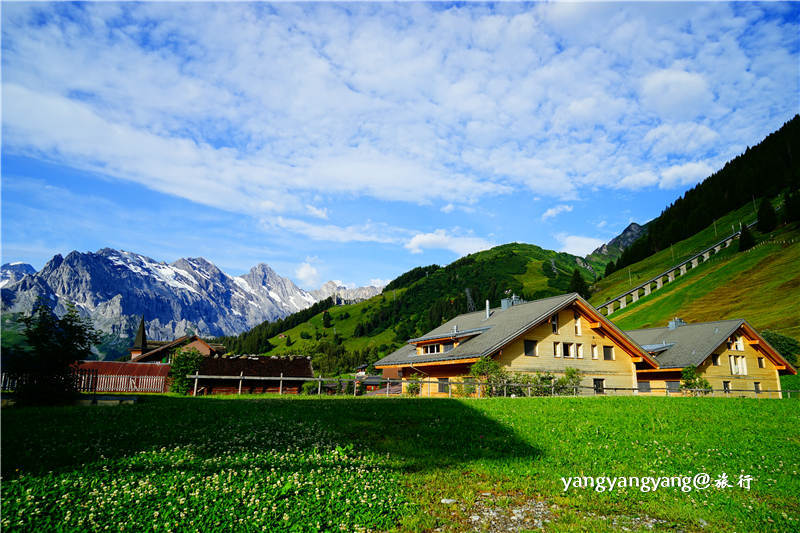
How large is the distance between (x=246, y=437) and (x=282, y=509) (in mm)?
5390

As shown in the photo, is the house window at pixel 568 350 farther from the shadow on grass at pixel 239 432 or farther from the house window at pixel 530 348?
the shadow on grass at pixel 239 432

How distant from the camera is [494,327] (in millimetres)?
43406

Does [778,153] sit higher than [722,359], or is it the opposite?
[778,153]

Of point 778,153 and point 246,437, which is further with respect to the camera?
point 778,153

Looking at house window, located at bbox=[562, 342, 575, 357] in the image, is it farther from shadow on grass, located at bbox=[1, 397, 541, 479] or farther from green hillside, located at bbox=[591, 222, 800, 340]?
green hillside, located at bbox=[591, 222, 800, 340]

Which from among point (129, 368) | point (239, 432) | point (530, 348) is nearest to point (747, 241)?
point (530, 348)

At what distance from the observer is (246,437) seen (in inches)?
514

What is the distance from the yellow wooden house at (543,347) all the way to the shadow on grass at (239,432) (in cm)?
2090

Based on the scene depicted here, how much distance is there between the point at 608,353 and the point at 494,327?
12.7m

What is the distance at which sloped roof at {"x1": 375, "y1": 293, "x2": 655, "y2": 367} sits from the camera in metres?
38.8

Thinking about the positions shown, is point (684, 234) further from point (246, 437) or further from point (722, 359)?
point (246, 437)

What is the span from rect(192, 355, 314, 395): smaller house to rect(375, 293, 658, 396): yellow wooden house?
47.3ft

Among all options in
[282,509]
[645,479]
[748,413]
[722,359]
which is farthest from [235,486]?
[722,359]

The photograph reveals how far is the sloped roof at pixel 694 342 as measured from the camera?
48375mm
